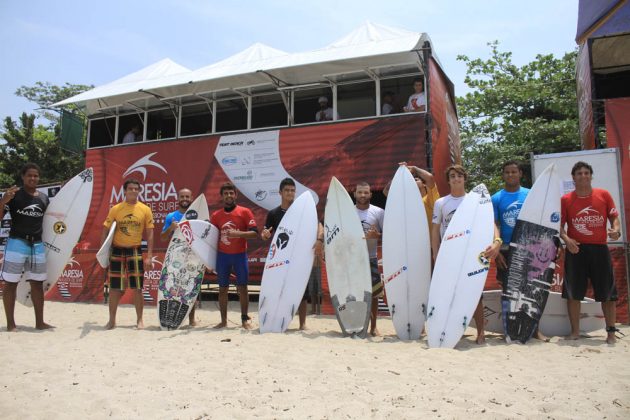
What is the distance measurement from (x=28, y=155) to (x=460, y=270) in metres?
17.6

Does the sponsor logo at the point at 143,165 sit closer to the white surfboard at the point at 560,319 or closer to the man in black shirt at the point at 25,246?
the man in black shirt at the point at 25,246

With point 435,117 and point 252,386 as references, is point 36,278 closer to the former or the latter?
point 252,386

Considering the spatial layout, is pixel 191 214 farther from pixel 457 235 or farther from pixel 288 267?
pixel 457 235

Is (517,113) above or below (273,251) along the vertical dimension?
above

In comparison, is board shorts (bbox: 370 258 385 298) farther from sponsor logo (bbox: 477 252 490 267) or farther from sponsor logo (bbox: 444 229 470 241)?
sponsor logo (bbox: 477 252 490 267)

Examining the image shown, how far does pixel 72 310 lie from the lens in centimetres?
616

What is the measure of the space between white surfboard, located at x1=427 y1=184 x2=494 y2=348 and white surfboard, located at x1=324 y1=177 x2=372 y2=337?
1.98 feet

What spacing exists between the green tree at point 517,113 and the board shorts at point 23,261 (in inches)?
502

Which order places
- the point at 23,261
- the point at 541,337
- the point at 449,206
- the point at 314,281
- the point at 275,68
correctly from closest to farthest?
the point at 541,337 → the point at 449,206 → the point at 23,261 → the point at 314,281 → the point at 275,68

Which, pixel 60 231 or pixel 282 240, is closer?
pixel 282 240

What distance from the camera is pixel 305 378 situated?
264cm

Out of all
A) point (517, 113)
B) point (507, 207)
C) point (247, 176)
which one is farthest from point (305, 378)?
point (517, 113)

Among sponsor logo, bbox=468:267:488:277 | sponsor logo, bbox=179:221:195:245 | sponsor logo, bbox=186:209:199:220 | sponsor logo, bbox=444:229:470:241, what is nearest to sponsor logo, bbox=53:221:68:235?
sponsor logo, bbox=186:209:199:220

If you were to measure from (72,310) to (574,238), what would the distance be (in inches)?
242
